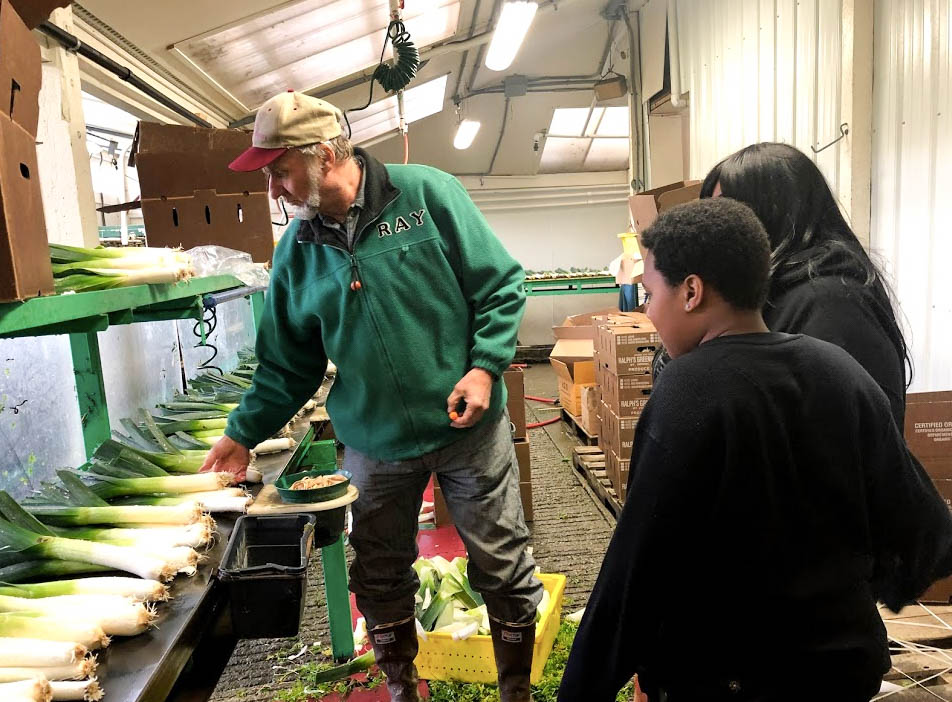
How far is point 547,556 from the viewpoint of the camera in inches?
136

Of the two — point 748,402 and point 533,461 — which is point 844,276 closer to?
point 748,402

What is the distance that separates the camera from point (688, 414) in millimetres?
1009

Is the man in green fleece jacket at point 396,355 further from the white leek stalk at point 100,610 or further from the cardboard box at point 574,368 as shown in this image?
the cardboard box at point 574,368

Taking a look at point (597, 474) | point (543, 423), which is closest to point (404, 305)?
point (597, 474)

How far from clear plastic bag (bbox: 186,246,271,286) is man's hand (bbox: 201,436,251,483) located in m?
0.68

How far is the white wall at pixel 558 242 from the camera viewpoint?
10.3 metres

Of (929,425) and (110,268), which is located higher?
(110,268)

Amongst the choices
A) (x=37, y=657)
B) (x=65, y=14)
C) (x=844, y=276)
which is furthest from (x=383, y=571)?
(x=65, y=14)

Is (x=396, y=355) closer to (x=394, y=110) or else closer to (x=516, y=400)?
(x=516, y=400)

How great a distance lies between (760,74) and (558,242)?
6335mm

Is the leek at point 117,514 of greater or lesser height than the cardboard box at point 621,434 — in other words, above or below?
A: above

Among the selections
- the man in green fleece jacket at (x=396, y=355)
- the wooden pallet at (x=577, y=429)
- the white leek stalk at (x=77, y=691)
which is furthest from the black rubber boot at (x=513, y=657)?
the wooden pallet at (x=577, y=429)

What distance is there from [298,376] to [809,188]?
149cm

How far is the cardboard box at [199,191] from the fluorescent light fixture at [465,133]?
19.7 ft
